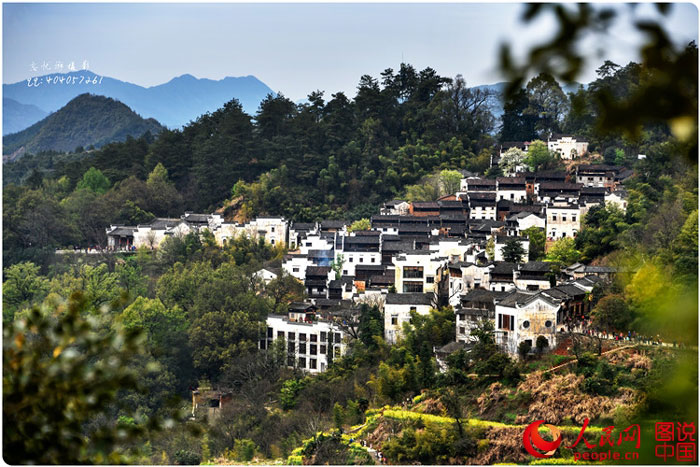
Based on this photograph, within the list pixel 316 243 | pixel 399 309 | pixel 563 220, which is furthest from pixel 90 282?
pixel 563 220

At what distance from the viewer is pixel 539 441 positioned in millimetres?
9695

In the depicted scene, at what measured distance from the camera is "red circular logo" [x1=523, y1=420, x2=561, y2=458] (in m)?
9.48

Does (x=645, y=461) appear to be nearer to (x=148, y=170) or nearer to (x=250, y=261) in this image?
(x=250, y=261)

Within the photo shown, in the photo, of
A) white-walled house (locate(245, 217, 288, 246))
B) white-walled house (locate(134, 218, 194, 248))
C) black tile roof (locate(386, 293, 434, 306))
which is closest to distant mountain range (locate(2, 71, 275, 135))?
white-walled house (locate(134, 218, 194, 248))

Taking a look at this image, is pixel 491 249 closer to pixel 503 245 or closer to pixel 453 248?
pixel 503 245

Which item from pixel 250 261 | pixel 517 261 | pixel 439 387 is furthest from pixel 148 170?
pixel 439 387

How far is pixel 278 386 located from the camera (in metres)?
13.6

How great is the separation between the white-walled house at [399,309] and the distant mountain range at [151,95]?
1083 cm

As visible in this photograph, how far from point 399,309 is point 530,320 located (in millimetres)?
2371

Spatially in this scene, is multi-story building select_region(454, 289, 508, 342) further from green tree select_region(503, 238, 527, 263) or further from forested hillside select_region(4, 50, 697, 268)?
forested hillside select_region(4, 50, 697, 268)

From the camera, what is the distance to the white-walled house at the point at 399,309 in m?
13.3

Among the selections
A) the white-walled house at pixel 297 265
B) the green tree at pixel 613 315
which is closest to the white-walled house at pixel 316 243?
the white-walled house at pixel 297 265

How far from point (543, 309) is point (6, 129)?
21.5m

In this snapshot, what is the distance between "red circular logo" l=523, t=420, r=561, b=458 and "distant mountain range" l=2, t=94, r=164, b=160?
2458 centimetres
